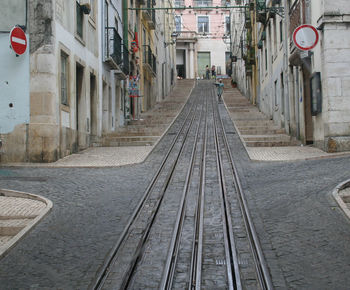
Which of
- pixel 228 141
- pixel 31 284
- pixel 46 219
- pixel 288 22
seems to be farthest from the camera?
pixel 288 22

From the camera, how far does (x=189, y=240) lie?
639cm

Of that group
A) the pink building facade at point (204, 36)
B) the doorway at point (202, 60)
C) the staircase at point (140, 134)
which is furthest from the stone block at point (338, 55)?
the doorway at point (202, 60)

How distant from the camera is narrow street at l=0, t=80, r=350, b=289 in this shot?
5102 millimetres

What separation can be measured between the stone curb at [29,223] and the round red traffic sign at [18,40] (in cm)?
470

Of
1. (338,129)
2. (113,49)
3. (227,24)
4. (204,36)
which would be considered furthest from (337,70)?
(227,24)

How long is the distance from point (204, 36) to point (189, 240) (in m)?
60.6

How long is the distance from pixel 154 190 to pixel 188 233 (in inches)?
114

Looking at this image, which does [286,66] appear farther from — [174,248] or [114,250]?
[114,250]

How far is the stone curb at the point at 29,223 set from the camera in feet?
19.5

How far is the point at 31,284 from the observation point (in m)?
4.96

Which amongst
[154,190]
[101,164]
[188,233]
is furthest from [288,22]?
[188,233]

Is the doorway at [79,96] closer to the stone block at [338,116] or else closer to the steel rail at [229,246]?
the steel rail at [229,246]

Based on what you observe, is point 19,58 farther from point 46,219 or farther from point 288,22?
point 288,22

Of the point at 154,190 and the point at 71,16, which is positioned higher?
the point at 71,16
